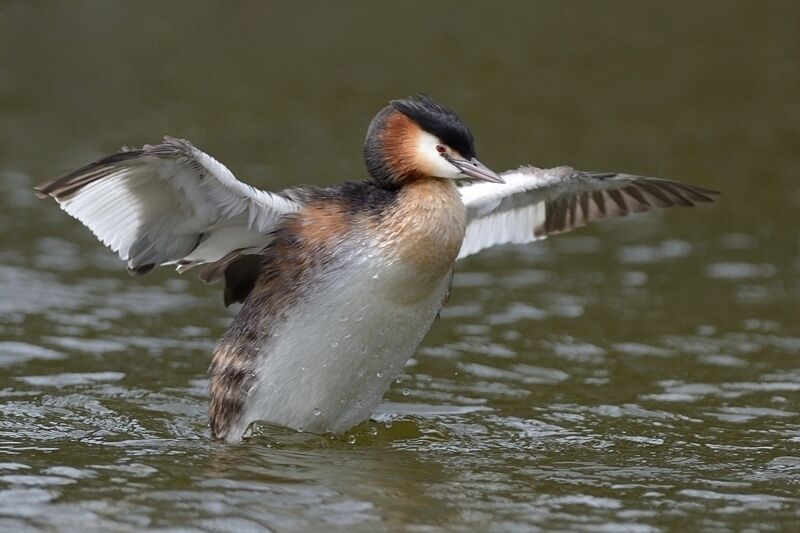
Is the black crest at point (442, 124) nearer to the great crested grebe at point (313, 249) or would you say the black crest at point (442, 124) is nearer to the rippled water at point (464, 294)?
the great crested grebe at point (313, 249)

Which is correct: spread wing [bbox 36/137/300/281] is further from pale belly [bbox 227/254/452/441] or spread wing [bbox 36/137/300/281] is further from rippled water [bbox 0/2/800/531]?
rippled water [bbox 0/2/800/531]

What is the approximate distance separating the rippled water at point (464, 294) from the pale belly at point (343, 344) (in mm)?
196

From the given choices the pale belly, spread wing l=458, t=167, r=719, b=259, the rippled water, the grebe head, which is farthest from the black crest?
the rippled water

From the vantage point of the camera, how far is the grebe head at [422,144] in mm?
8242

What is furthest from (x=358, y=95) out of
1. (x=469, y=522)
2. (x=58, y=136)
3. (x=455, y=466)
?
(x=469, y=522)

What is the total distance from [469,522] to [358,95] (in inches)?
461

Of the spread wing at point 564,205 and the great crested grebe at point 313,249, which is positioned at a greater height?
the spread wing at point 564,205

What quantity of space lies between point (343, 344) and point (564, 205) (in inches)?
82.2

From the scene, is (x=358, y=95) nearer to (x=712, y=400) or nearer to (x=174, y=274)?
(x=174, y=274)

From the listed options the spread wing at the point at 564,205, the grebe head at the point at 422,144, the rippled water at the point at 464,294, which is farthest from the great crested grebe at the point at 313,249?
the spread wing at the point at 564,205

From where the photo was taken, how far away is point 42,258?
41.7ft

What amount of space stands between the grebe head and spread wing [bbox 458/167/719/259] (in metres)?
1.18

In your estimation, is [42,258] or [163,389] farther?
[42,258]

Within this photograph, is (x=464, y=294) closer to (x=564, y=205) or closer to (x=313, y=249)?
(x=564, y=205)
